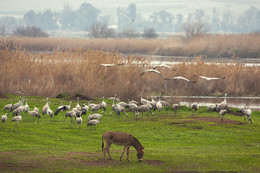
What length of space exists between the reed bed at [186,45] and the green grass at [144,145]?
4355 centimetres

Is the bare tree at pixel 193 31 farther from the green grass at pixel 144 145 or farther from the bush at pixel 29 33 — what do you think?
the green grass at pixel 144 145

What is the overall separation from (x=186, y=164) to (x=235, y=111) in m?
15.7

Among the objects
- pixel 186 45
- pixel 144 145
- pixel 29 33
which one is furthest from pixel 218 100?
pixel 29 33

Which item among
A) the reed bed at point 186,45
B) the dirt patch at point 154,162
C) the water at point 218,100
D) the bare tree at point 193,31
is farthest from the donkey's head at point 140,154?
the bare tree at point 193,31

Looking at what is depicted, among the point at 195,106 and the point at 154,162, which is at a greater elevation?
the point at 154,162

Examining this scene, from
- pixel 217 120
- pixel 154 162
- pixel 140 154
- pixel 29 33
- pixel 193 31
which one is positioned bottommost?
pixel 217 120

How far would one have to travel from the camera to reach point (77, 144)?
18.1m

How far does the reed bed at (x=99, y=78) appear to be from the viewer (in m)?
33.8

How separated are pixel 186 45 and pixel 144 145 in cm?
5847

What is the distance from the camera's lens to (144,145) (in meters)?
18.6

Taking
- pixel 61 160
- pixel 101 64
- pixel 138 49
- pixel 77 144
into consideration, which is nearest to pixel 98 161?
pixel 61 160

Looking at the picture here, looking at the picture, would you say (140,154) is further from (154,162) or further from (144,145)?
(144,145)

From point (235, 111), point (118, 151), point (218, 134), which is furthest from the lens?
point (235, 111)

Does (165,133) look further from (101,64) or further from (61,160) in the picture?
(101,64)
